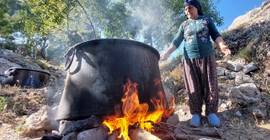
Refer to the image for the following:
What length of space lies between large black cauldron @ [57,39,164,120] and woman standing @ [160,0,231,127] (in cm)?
72

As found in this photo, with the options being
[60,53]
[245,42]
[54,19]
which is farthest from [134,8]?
[60,53]

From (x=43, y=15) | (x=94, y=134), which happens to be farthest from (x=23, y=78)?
(x=94, y=134)

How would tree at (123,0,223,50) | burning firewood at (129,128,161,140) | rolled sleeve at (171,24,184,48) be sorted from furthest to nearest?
tree at (123,0,223,50)
rolled sleeve at (171,24,184,48)
burning firewood at (129,128,161,140)

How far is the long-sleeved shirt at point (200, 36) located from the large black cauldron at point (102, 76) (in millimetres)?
891

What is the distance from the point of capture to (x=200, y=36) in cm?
257

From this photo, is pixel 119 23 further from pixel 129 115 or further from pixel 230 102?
pixel 129 115

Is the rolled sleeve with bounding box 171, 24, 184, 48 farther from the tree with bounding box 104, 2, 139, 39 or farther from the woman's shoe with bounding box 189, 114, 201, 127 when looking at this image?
the tree with bounding box 104, 2, 139, 39

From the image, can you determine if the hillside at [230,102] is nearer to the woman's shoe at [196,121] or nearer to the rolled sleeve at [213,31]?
the woman's shoe at [196,121]

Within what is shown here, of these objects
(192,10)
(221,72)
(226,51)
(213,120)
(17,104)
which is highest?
(192,10)

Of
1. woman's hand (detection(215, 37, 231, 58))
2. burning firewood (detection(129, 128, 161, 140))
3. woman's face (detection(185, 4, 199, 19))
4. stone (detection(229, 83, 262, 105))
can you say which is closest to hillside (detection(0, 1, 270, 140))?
stone (detection(229, 83, 262, 105))

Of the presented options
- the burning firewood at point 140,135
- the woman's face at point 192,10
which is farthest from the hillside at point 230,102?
the woman's face at point 192,10

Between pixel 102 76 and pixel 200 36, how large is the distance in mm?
1631

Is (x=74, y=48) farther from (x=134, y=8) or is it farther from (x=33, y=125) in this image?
(x=134, y=8)

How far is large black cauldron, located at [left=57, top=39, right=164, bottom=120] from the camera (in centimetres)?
180
